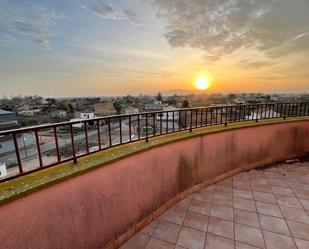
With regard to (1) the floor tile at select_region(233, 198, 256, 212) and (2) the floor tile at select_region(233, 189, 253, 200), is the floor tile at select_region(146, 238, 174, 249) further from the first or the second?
(2) the floor tile at select_region(233, 189, 253, 200)

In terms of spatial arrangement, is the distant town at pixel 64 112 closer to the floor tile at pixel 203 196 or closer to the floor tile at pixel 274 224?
→ the floor tile at pixel 203 196

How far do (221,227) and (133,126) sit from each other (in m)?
1.97

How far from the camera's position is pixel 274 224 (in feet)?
7.39

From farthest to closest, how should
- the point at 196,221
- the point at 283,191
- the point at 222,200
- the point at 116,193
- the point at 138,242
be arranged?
the point at 283,191, the point at 222,200, the point at 196,221, the point at 138,242, the point at 116,193

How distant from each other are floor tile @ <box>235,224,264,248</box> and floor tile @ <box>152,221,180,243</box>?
729 mm

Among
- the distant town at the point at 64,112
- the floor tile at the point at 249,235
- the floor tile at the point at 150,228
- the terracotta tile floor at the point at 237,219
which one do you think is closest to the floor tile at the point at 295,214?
the terracotta tile floor at the point at 237,219

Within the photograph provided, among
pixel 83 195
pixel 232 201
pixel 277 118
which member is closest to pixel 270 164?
pixel 277 118

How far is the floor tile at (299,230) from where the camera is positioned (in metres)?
2.04

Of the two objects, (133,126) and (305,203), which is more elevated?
(133,126)

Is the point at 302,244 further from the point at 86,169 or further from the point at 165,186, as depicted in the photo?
the point at 86,169

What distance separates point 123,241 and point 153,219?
1.67ft

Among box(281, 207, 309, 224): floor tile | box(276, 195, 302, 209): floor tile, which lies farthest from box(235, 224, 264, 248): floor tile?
box(276, 195, 302, 209): floor tile

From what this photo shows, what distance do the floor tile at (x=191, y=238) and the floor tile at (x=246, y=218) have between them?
0.59 m

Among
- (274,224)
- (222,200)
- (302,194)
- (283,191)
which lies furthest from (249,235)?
(302,194)
